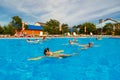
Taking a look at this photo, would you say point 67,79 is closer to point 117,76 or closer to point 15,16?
point 117,76

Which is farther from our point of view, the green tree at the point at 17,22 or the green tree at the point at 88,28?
the green tree at the point at 88,28

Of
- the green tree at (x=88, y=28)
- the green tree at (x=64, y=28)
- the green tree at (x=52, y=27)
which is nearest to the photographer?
the green tree at (x=52, y=27)

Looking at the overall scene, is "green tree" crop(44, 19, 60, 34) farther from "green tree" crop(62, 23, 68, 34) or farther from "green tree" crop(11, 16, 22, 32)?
"green tree" crop(11, 16, 22, 32)

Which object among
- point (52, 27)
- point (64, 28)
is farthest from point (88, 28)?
point (52, 27)

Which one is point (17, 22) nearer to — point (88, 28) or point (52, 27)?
point (52, 27)

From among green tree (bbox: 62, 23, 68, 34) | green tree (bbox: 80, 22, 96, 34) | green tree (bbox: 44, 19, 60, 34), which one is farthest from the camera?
green tree (bbox: 80, 22, 96, 34)

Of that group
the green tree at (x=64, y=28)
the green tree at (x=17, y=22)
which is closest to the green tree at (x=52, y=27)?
the green tree at (x=64, y=28)

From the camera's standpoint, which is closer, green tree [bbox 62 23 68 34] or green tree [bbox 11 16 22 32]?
green tree [bbox 11 16 22 32]

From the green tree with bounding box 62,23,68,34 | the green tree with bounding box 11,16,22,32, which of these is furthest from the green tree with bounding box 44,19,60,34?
the green tree with bounding box 11,16,22,32

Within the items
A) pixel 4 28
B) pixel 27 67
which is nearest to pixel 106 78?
pixel 27 67

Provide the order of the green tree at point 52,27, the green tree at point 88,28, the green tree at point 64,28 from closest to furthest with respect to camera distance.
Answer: the green tree at point 52,27 < the green tree at point 64,28 < the green tree at point 88,28

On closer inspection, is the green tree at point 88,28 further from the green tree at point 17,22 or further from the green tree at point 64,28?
the green tree at point 17,22

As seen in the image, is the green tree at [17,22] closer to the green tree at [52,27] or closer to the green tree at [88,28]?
the green tree at [52,27]

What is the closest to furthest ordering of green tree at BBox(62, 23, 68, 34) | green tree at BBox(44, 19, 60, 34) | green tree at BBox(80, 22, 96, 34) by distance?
green tree at BBox(44, 19, 60, 34)
green tree at BBox(62, 23, 68, 34)
green tree at BBox(80, 22, 96, 34)
